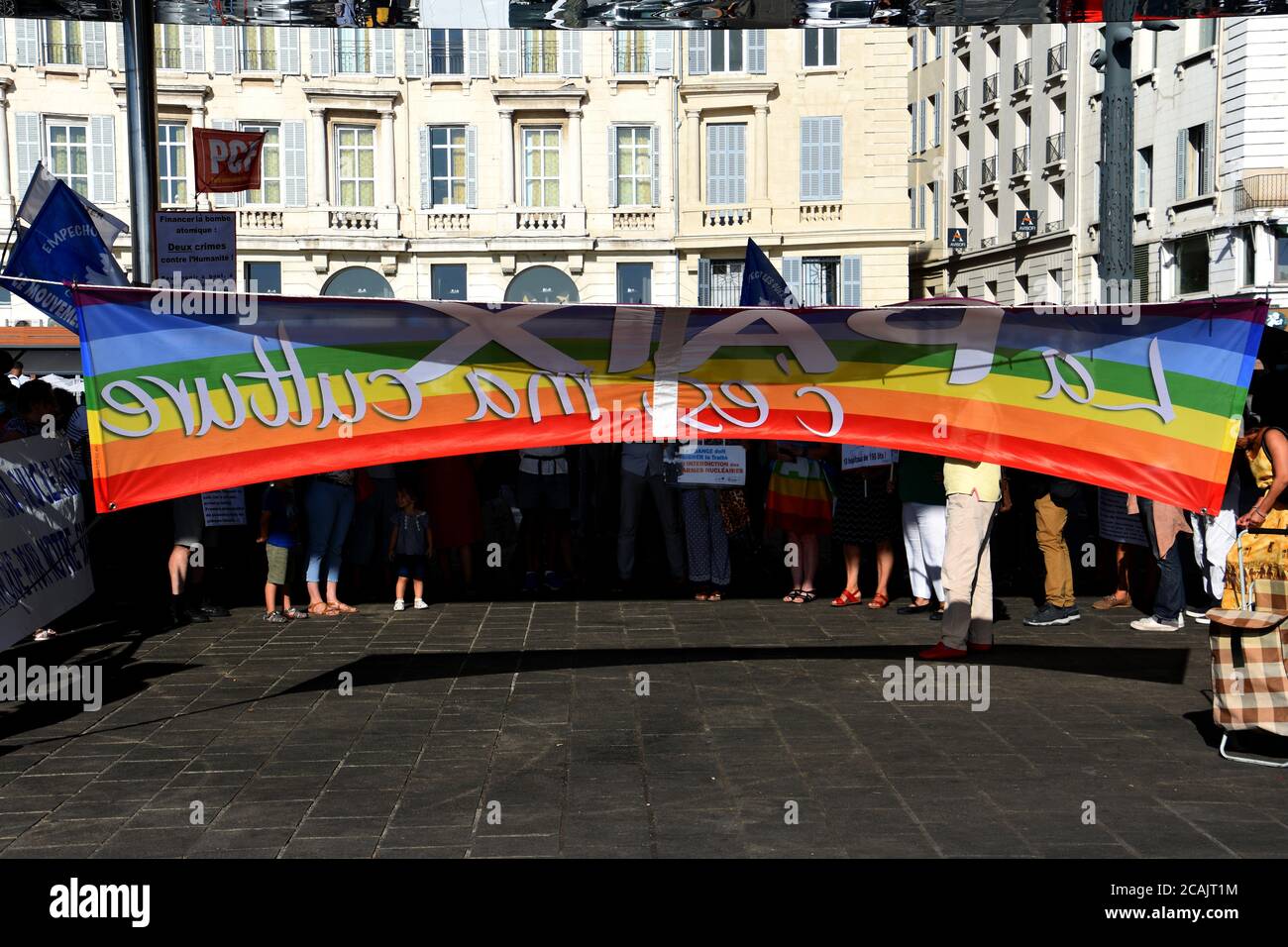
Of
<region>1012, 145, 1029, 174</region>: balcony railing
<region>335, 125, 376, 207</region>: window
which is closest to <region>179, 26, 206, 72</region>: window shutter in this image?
<region>335, 125, 376, 207</region>: window

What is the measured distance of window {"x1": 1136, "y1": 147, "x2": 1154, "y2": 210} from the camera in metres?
42.1

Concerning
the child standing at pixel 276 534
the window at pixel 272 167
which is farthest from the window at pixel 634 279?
the child standing at pixel 276 534

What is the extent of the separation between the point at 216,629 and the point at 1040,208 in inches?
1595

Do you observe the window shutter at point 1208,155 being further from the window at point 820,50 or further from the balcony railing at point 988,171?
the balcony railing at point 988,171

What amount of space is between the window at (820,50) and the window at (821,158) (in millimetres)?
1533

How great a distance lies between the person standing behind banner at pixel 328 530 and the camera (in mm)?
12523

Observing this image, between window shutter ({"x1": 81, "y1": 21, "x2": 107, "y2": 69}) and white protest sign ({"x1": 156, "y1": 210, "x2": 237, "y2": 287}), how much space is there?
3268 centimetres

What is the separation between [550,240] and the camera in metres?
43.4

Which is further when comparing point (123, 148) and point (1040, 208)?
point (1040, 208)
